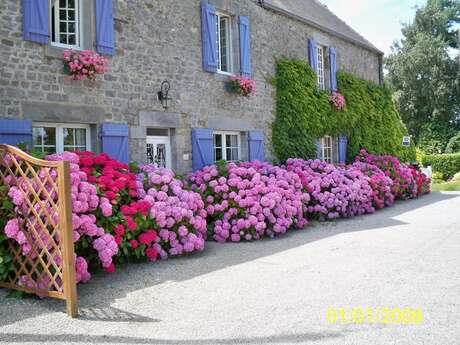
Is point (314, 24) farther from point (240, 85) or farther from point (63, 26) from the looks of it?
point (63, 26)

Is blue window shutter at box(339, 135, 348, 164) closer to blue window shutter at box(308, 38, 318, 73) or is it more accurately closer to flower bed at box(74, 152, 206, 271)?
blue window shutter at box(308, 38, 318, 73)

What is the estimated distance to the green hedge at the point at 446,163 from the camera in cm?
2366

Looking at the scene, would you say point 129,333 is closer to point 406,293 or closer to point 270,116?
point 406,293

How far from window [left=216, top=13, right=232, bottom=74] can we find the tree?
2404cm

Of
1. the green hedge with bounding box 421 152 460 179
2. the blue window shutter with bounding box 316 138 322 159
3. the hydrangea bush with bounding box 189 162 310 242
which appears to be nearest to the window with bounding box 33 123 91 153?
the hydrangea bush with bounding box 189 162 310 242

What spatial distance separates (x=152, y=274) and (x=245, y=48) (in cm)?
659

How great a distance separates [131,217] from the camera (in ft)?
17.5

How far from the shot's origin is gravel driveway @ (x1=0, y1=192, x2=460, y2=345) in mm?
3236

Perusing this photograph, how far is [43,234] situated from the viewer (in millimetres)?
4145

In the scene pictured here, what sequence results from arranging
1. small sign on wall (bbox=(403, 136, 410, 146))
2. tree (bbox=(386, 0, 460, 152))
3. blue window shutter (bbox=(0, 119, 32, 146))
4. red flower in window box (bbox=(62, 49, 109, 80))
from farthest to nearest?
tree (bbox=(386, 0, 460, 152)), small sign on wall (bbox=(403, 136, 410, 146)), red flower in window box (bbox=(62, 49, 109, 80)), blue window shutter (bbox=(0, 119, 32, 146))

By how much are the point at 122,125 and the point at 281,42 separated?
5650mm

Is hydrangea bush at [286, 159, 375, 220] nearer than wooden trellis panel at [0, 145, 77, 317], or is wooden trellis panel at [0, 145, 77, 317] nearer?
wooden trellis panel at [0, 145, 77, 317]

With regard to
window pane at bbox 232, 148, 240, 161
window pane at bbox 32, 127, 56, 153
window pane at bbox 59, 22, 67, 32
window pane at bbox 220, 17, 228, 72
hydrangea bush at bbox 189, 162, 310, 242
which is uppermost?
window pane at bbox 220, 17, 228, 72

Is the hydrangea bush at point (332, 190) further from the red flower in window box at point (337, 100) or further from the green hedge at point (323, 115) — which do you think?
the red flower in window box at point (337, 100)
